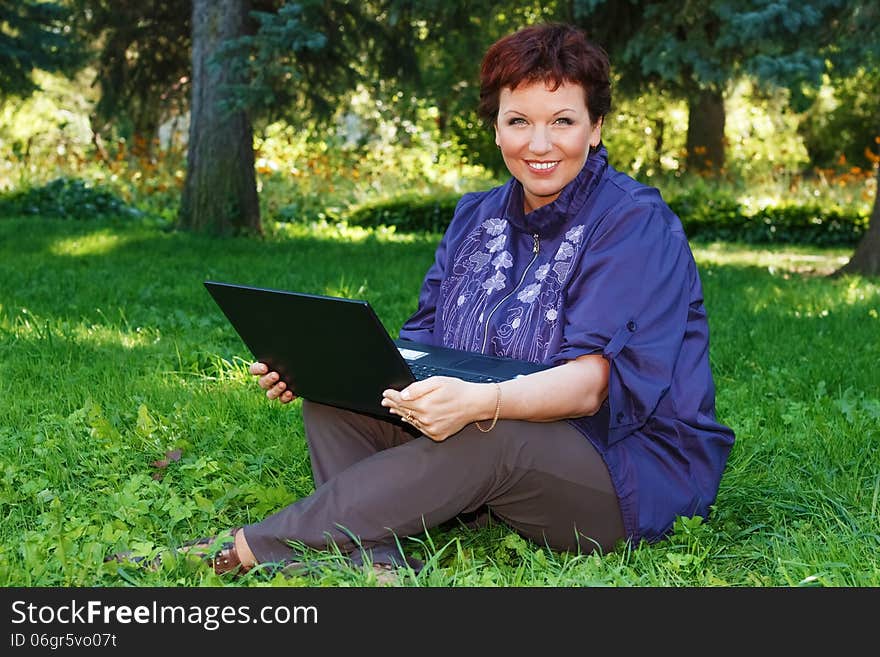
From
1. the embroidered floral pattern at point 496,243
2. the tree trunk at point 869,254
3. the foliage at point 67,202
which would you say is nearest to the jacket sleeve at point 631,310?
the embroidered floral pattern at point 496,243

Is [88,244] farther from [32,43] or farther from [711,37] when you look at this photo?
[711,37]

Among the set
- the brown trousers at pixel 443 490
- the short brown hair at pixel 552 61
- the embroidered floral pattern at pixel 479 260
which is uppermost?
the short brown hair at pixel 552 61

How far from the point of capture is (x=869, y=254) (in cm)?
876

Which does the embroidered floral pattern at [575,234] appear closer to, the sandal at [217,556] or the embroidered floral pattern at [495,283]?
the embroidered floral pattern at [495,283]

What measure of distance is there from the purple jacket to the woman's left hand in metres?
0.28

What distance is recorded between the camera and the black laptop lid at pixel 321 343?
7.89 feet

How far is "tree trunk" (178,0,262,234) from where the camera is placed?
9.74 m

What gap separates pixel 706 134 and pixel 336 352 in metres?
14.3

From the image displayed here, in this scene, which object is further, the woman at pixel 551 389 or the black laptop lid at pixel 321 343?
the woman at pixel 551 389

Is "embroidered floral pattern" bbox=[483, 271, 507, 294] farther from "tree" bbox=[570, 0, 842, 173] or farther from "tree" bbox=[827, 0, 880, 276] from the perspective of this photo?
"tree" bbox=[827, 0, 880, 276]

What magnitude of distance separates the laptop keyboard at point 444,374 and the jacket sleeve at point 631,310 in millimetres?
186

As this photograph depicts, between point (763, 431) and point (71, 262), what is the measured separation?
5662 mm

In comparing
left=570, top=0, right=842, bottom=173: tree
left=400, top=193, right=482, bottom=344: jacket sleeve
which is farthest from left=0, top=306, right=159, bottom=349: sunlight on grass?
left=570, top=0, right=842, bottom=173: tree
